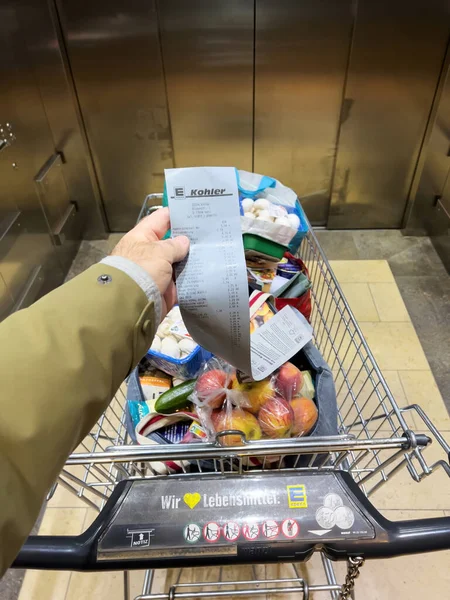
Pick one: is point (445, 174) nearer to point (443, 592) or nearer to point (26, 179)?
point (443, 592)

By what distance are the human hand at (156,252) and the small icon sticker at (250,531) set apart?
38 centimetres

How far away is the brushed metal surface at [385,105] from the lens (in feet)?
6.56

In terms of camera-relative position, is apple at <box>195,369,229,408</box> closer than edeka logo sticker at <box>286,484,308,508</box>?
No

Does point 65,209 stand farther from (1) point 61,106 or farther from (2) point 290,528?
(2) point 290,528

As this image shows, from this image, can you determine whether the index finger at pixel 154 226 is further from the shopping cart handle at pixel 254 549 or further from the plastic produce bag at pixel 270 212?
the shopping cart handle at pixel 254 549

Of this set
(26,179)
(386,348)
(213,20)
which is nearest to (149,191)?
(26,179)

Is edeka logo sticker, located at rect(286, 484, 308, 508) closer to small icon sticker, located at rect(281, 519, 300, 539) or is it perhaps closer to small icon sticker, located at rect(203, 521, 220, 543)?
small icon sticker, located at rect(281, 519, 300, 539)

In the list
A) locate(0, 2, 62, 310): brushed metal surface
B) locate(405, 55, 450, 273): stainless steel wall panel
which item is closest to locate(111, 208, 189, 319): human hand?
locate(0, 2, 62, 310): brushed metal surface

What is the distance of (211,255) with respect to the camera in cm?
68

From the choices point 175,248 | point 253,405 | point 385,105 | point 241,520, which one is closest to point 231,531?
point 241,520

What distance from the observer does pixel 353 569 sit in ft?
2.26

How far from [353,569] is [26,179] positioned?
2.05 metres

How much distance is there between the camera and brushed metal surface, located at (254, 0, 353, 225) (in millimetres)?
2002

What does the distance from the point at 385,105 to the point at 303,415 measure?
2.05 meters
